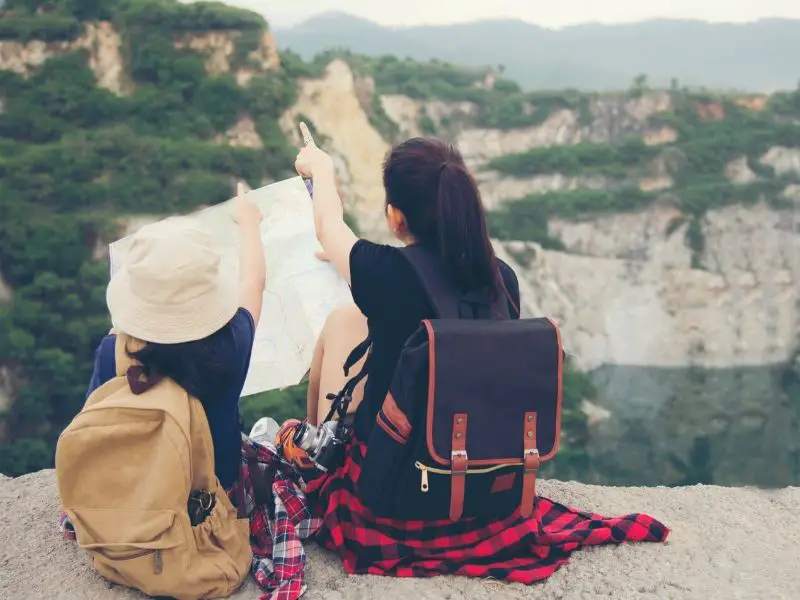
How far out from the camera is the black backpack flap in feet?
8.78

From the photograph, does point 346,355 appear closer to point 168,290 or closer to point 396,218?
point 396,218

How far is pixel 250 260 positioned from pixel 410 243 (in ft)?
1.81

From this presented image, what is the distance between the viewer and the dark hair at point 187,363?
2512 millimetres

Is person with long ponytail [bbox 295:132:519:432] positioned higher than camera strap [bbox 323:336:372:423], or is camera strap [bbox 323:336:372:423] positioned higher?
person with long ponytail [bbox 295:132:519:432]

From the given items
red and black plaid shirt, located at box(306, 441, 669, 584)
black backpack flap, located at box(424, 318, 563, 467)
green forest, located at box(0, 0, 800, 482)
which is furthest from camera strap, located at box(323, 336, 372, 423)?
green forest, located at box(0, 0, 800, 482)

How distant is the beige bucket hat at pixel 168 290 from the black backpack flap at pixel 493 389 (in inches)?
25.3

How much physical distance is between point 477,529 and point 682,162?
26.1 metres

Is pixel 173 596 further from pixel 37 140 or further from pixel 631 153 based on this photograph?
pixel 631 153

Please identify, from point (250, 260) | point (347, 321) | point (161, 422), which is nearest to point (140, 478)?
point (161, 422)

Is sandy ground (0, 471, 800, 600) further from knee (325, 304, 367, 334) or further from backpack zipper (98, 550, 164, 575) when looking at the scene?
knee (325, 304, 367, 334)

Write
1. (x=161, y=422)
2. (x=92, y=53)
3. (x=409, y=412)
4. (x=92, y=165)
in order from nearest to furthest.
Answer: (x=161, y=422) → (x=409, y=412) → (x=92, y=165) → (x=92, y=53)

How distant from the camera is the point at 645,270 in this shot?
2545 cm

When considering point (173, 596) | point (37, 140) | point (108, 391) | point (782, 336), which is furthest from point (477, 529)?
point (782, 336)

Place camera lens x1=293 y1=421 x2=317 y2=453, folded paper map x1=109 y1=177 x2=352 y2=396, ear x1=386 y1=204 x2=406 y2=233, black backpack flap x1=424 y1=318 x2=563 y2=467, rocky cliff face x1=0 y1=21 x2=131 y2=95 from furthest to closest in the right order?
rocky cliff face x1=0 y1=21 x2=131 y2=95, folded paper map x1=109 y1=177 x2=352 y2=396, camera lens x1=293 y1=421 x2=317 y2=453, ear x1=386 y1=204 x2=406 y2=233, black backpack flap x1=424 y1=318 x2=563 y2=467
